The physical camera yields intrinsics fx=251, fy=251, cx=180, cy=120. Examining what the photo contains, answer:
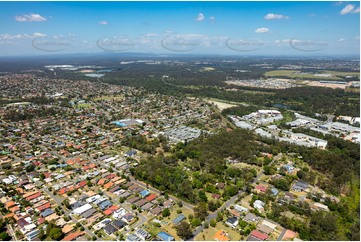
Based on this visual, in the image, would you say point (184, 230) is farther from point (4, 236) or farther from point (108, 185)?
point (4, 236)

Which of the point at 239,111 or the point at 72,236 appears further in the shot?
the point at 239,111

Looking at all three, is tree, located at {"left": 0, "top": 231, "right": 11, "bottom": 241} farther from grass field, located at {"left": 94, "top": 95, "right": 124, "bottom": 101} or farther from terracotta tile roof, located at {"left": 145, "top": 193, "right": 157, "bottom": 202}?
grass field, located at {"left": 94, "top": 95, "right": 124, "bottom": 101}

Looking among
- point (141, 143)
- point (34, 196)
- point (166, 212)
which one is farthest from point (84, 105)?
point (166, 212)

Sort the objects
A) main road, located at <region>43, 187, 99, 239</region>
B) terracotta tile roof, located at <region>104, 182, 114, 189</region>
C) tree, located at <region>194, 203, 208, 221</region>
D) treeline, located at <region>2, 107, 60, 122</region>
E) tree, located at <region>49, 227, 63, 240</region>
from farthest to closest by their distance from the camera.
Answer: treeline, located at <region>2, 107, 60, 122</region>, terracotta tile roof, located at <region>104, 182, 114, 189</region>, tree, located at <region>194, 203, 208, 221</region>, main road, located at <region>43, 187, 99, 239</region>, tree, located at <region>49, 227, 63, 240</region>

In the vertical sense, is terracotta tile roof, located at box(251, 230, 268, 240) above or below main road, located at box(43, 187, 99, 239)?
above

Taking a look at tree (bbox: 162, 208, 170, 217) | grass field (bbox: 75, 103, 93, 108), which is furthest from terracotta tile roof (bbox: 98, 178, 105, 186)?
grass field (bbox: 75, 103, 93, 108)

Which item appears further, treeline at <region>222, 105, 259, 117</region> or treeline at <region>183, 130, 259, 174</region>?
treeline at <region>222, 105, 259, 117</region>

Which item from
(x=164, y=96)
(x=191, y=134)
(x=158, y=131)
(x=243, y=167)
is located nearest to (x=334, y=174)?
(x=243, y=167)

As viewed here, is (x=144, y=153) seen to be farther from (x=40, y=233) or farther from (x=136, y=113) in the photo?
(x=136, y=113)

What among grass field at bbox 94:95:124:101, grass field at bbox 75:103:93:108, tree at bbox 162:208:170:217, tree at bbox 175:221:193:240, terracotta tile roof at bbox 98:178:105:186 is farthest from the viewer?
grass field at bbox 94:95:124:101
